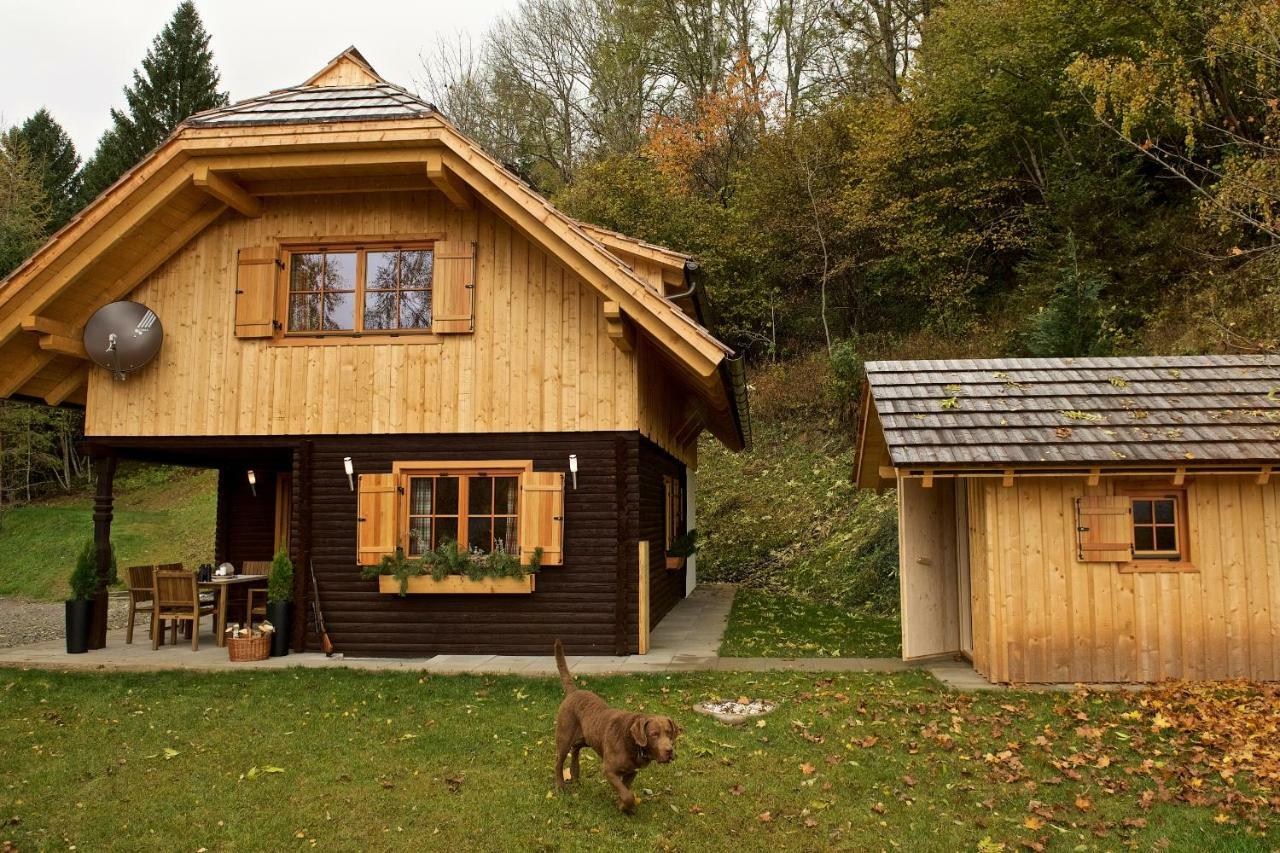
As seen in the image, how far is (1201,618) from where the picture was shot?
307 inches

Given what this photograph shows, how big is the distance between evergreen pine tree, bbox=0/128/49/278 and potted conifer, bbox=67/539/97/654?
2109cm

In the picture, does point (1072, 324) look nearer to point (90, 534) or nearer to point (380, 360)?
point (380, 360)

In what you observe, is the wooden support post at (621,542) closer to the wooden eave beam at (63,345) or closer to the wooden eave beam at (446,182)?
the wooden eave beam at (446,182)

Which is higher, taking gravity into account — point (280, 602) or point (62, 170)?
point (62, 170)

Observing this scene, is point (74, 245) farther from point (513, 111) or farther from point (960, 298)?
point (513, 111)

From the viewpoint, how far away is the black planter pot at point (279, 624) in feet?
32.1

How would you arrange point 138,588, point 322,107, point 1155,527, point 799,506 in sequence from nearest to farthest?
point 1155,527 → point 322,107 → point 138,588 → point 799,506

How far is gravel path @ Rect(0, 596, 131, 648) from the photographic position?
12.1 m

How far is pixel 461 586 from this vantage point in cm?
972

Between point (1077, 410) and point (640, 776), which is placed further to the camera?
point (1077, 410)

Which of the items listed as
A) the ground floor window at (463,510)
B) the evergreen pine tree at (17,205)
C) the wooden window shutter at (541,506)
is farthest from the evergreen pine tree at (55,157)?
the wooden window shutter at (541,506)

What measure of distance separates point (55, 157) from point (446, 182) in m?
36.5

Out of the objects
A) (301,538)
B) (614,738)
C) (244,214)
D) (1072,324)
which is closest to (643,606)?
(301,538)

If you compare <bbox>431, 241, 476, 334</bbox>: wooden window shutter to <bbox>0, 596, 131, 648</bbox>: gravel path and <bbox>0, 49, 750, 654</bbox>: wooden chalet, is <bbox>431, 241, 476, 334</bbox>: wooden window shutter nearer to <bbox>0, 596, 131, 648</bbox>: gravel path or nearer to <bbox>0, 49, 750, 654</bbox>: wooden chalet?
→ <bbox>0, 49, 750, 654</bbox>: wooden chalet
